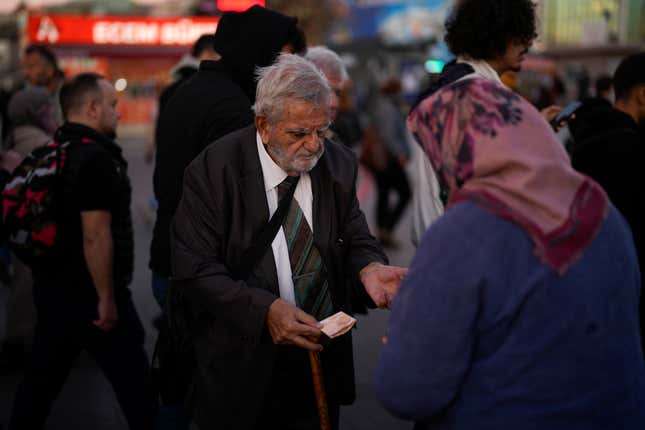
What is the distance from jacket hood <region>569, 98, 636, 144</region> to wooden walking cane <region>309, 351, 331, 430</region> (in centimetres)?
158

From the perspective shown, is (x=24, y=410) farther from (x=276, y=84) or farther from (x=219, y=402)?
(x=276, y=84)

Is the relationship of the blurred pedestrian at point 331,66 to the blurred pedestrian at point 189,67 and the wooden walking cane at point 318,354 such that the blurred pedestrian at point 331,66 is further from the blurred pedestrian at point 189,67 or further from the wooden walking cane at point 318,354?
the wooden walking cane at point 318,354

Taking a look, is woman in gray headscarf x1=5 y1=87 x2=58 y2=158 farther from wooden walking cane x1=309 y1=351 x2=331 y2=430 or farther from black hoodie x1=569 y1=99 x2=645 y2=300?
black hoodie x1=569 y1=99 x2=645 y2=300

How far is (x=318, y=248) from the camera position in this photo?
8.61 ft

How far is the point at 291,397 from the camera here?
8.84ft

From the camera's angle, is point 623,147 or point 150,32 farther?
point 150,32

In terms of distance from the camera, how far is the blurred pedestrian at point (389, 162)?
882cm

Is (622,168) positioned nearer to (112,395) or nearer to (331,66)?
(331,66)

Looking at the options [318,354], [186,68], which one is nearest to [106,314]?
[318,354]

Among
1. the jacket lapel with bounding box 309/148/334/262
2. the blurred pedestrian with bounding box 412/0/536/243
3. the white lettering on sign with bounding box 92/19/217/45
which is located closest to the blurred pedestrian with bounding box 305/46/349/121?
the blurred pedestrian with bounding box 412/0/536/243

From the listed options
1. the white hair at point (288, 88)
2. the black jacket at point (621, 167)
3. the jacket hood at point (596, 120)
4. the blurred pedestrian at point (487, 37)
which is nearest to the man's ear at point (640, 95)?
the jacket hood at point (596, 120)

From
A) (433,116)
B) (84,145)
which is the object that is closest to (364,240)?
(433,116)

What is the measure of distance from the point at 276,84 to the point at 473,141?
0.97 metres

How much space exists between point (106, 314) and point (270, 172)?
1.30 metres
